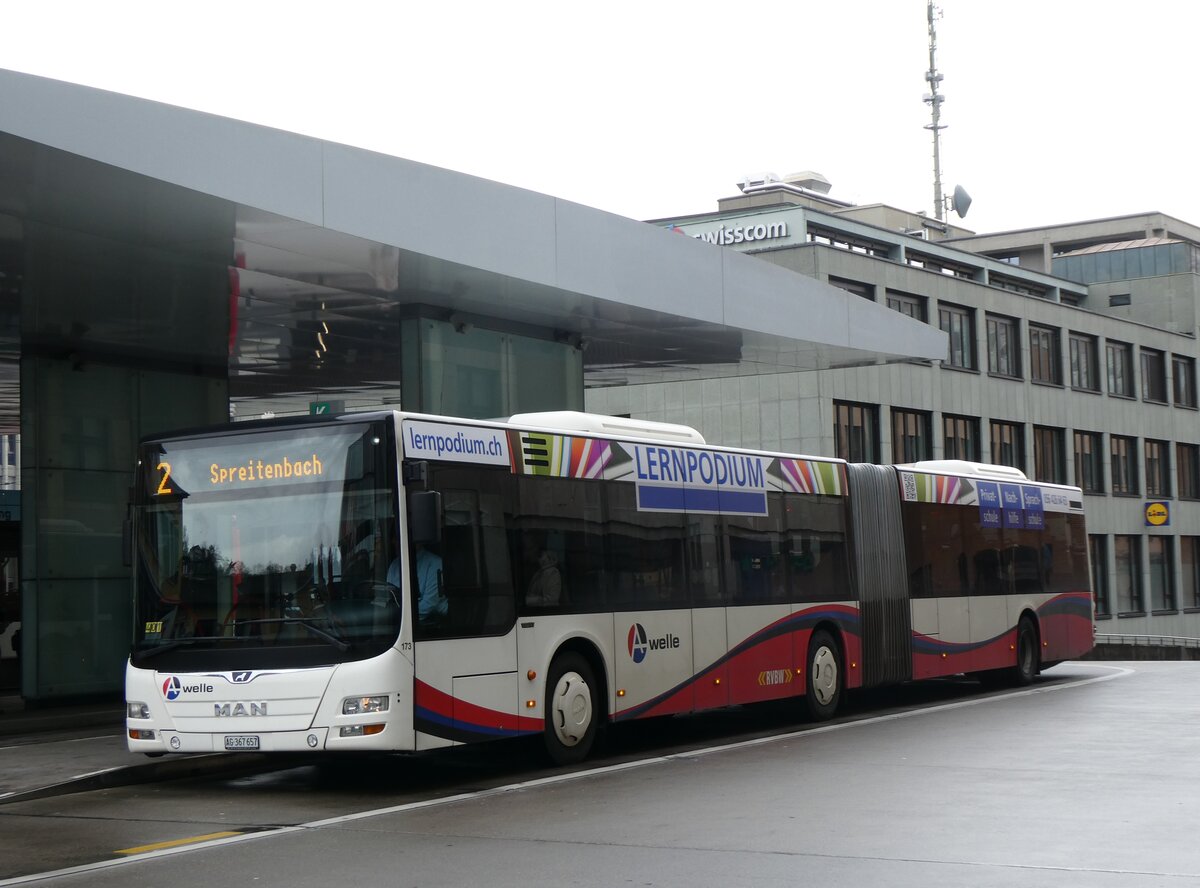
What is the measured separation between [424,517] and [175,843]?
3058 millimetres

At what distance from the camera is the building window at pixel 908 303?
51.8 meters

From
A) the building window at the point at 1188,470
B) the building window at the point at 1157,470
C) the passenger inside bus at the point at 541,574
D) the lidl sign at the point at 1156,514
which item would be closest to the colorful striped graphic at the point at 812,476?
the passenger inside bus at the point at 541,574

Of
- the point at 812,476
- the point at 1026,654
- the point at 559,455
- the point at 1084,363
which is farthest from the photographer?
the point at 1084,363

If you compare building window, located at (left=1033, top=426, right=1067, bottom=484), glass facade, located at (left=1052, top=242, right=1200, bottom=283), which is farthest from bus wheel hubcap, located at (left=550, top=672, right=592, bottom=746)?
glass facade, located at (left=1052, top=242, right=1200, bottom=283)

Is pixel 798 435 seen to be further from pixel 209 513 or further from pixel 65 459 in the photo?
pixel 209 513

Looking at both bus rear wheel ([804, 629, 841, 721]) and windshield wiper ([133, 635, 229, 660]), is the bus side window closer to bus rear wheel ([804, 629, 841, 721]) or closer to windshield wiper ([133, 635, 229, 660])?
windshield wiper ([133, 635, 229, 660])

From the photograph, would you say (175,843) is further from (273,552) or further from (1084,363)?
(1084,363)

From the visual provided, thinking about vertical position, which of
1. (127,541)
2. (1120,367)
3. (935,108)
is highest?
(935,108)

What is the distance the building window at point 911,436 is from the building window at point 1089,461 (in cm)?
1084

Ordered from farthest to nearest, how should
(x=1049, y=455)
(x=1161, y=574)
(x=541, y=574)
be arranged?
(x=1161, y=574) → (x=1049, y=455) → (x=541, y=574)

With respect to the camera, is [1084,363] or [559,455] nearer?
[559,455]

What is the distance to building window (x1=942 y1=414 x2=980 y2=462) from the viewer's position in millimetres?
53656

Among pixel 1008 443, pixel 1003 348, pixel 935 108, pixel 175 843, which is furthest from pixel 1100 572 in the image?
pixel 175 843

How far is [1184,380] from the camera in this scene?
69.0 meters
